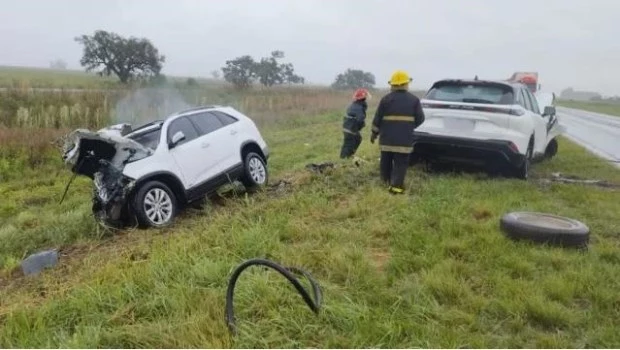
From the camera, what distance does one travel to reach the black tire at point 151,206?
647 centimetres

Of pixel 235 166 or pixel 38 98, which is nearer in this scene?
pixel 235 166

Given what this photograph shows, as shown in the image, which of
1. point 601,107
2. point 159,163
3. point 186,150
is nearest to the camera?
point 159,163

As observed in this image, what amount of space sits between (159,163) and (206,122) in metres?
1.46

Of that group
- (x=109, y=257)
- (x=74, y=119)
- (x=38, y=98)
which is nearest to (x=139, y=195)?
(x=109, y=257)

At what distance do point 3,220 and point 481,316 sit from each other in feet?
27.4

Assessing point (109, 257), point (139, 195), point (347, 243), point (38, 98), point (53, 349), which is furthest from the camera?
point (38, 98)

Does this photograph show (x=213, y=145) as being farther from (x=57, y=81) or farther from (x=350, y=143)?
(x=57, y=81)

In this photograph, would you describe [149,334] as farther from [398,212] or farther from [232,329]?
[398,212]

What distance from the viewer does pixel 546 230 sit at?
461cm

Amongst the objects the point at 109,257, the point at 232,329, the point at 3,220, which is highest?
the point at 232,329

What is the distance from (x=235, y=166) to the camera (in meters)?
8.06

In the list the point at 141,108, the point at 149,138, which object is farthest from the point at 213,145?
the point at 141,108

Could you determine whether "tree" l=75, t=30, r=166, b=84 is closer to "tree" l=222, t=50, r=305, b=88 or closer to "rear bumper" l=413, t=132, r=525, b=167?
"tree" l=222, t=50, r=305, b=88

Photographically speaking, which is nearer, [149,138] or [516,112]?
[516,112]
